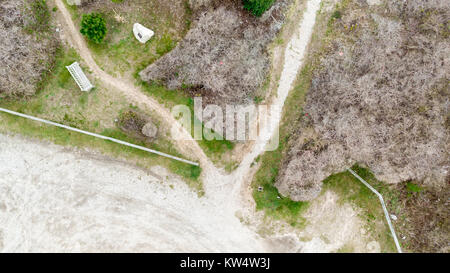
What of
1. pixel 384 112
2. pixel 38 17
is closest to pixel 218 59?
pixel 384 112

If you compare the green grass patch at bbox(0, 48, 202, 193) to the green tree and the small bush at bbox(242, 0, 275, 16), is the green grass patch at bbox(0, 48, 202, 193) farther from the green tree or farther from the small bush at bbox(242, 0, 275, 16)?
the small bush at bbox(242, 0, 275, 16)

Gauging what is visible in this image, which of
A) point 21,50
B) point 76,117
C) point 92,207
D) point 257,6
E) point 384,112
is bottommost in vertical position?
point 92,207

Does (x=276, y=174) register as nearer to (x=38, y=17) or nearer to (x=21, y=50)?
(x=21, y=50)

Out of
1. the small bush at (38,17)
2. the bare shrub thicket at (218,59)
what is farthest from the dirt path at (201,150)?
the bare shrub thicket at (218,59)

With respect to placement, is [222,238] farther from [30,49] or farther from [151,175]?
[30,49]

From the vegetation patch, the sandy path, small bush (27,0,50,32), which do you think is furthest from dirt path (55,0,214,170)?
the vegetation patch

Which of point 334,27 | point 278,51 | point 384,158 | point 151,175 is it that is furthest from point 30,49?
point 384,158

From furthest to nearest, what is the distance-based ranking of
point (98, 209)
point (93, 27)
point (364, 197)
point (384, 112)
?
point (364, 197) → point (384, 112) → point (98, 209) → point (93, 27)
